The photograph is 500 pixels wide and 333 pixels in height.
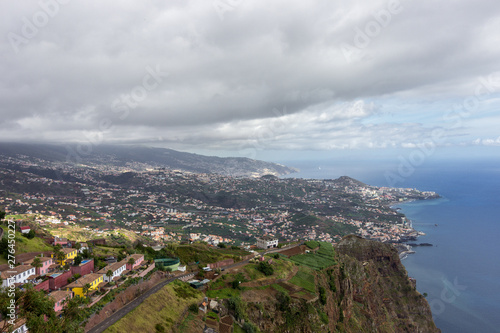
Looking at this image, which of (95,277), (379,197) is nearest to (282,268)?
(95,277)

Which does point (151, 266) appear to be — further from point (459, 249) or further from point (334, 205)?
point (334, 205)

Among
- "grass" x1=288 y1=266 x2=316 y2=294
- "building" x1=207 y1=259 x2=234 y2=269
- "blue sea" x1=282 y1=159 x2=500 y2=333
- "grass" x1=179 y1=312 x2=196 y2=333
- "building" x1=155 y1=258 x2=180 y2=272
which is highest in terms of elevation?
"grass" x1=179 y1=312 x2=196 y2=333

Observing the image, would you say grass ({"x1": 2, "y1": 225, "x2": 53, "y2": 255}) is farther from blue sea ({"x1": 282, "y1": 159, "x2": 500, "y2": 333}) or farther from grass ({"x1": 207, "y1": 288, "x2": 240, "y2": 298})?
blue sea ({"x1": 282, "y1": 159, "x2": 500, "y2": 333})

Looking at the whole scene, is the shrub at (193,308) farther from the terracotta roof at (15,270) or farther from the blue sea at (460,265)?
the blue sea at (460,265)

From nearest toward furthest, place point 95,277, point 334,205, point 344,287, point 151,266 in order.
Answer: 1. point 95,277
2. point 151,266
3. point 344,287
4. point 334,205

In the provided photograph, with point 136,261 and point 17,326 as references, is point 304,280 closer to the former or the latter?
point 136,261

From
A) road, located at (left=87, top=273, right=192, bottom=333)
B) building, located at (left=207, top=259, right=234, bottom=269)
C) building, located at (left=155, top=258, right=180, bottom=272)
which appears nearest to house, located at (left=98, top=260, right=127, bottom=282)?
building, located at (left=155, top=258, right=180, bottom=272)

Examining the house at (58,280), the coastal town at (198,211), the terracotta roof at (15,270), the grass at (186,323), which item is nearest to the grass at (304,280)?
the grass at (186,323)
